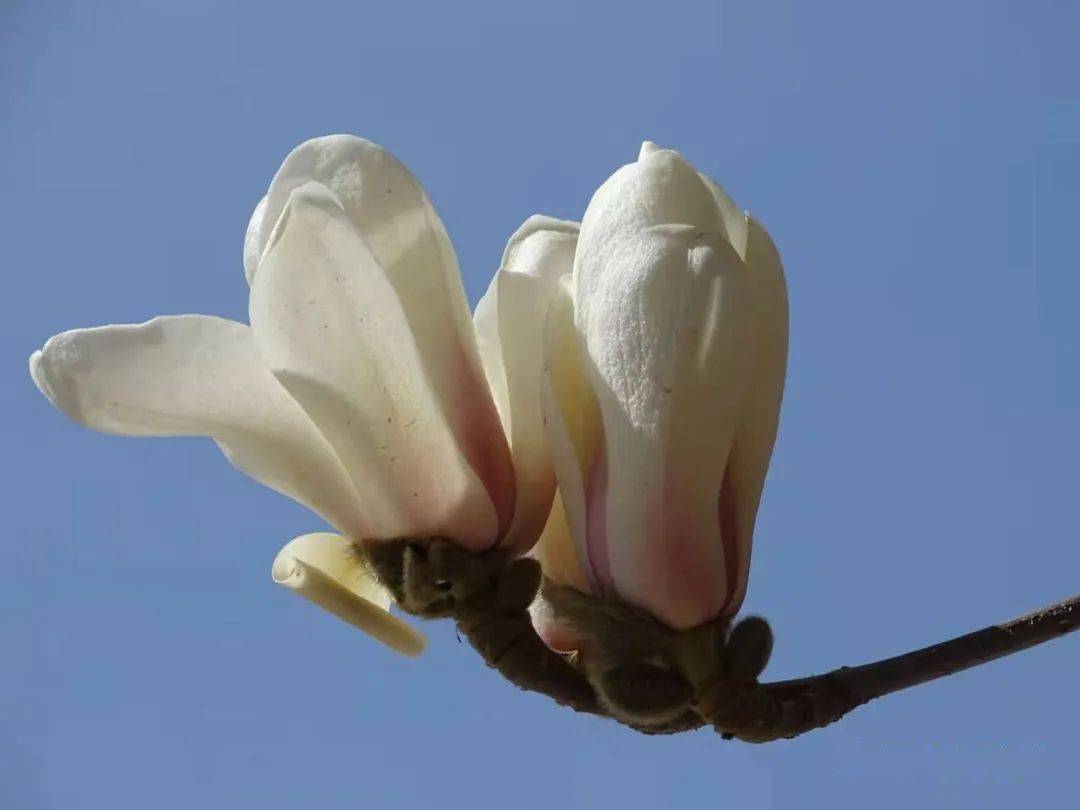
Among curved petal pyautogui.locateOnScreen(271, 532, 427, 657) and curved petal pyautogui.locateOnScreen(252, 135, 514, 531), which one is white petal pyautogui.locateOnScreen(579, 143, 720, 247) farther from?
curved petal pyautogui.locateOnScreen(271, 532, 427, 657)

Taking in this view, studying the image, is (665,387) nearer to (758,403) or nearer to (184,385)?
(758,403)

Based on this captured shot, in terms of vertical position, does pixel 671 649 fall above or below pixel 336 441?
below

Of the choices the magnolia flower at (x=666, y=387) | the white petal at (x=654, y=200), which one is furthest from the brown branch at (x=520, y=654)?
the white petal at (x=654, y=200)

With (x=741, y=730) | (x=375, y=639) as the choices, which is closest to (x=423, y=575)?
(x=375, y=639)

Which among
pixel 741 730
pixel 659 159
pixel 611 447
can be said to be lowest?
pixel 741 730

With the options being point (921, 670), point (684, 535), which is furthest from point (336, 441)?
point (921, 670)

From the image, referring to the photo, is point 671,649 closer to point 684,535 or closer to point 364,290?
point 684,535

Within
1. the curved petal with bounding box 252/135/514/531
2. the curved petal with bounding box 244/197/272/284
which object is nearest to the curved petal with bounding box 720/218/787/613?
the curved petal with bounding box 252/135/514/531

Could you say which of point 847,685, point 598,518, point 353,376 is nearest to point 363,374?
point 353,376

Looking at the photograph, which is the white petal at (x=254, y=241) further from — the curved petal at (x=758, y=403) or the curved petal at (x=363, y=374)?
the curved petal at (x=758, y=403)
